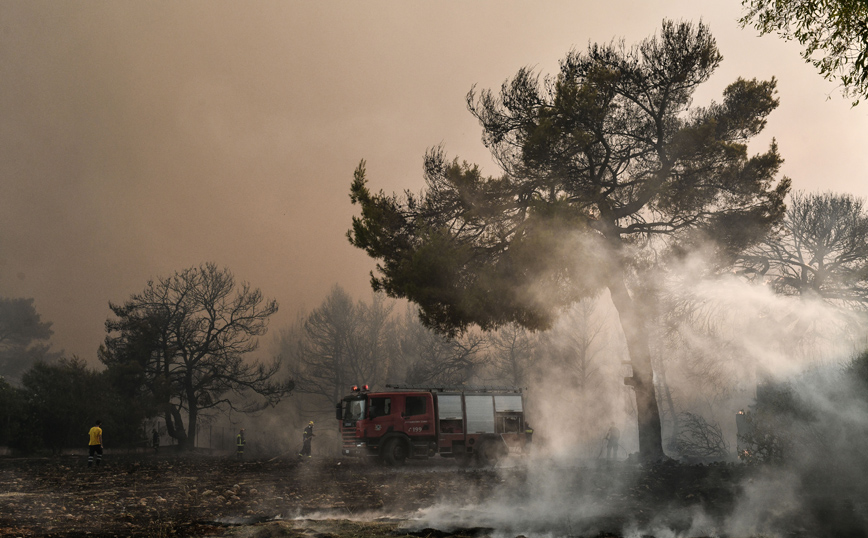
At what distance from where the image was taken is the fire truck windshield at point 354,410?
22719mm

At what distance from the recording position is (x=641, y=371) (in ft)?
63.5

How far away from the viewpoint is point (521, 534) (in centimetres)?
799

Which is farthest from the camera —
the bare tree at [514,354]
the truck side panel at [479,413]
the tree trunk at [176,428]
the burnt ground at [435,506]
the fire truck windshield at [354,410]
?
the bare tree at [514,354]

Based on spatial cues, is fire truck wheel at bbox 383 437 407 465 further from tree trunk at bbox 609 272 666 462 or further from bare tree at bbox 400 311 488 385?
bare tree at bbox 400 311 488 385

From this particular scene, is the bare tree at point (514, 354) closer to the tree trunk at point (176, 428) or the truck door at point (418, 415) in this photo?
the tree trunk at point (176, 428)

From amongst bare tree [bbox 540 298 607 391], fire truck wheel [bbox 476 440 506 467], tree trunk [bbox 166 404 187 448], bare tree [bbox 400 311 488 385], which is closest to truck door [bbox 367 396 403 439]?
fire truck wheel [bbox 476 440 506 467]

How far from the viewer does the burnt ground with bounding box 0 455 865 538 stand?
27.9ft

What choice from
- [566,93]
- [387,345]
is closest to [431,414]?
[566,93]

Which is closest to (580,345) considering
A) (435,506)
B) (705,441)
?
(705,441)

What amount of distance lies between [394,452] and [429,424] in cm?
159

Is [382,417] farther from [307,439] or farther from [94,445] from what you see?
[307,439]

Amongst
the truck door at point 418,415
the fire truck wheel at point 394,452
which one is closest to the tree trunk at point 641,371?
the truck door at point 418,415

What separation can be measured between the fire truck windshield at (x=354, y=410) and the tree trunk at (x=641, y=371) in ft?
30.8

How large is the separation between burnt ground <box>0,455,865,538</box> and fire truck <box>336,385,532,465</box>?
16.9 feet
